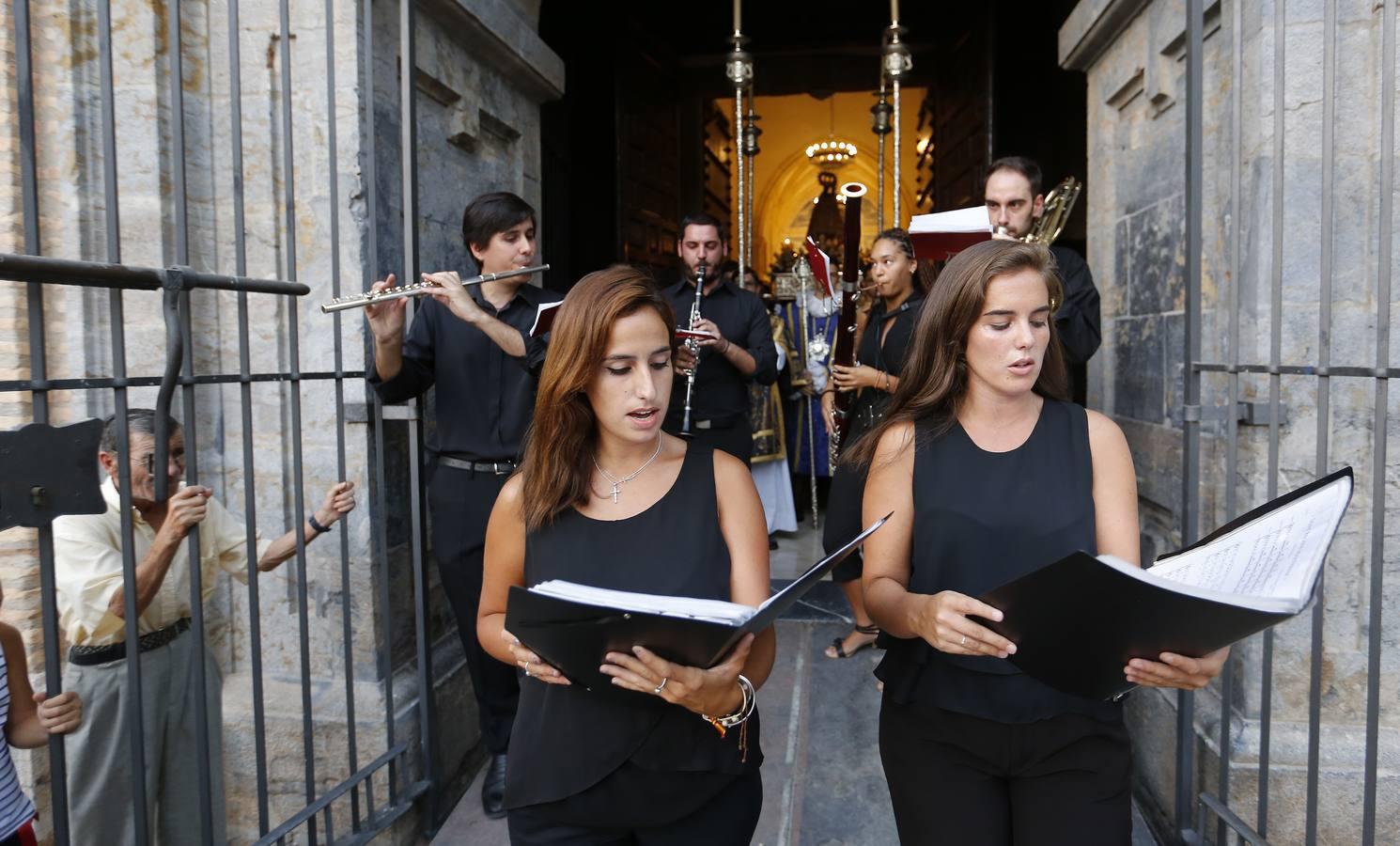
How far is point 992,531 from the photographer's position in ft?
5.39

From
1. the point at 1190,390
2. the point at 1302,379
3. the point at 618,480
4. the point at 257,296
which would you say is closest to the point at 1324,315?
the point at 1302,379

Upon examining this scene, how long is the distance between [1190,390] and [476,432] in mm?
2196

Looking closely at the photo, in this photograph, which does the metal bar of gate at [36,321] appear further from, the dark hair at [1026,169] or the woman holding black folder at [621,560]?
the dark hair at [1026,169]

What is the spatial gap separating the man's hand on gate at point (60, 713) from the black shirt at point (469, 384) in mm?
1447

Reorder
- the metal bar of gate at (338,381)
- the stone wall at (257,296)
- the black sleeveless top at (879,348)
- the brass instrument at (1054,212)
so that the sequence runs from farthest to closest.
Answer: the black sleeveless top at (879,348) < the brass instrument at (1054,212) < the stone wall at (257,296) < the metal bar of gate at (338,381)

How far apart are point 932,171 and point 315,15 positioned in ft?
19.9

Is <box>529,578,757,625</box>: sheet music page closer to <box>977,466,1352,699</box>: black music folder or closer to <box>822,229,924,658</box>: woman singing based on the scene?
<box>977,466,1352,699</box>: black music folder

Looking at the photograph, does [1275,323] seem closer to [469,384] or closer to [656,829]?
[656,829]

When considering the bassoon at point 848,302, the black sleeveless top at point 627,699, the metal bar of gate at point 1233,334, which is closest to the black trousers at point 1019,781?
the black sleeveless top at point 627,699

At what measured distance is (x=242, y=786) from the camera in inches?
127

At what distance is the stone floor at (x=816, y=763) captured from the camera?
288 centimetres

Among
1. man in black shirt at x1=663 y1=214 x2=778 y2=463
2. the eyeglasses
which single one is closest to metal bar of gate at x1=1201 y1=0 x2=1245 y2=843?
man in black shirt at x1=663 y1=214 x2=778 y2=463

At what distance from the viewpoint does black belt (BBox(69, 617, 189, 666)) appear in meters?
2.51

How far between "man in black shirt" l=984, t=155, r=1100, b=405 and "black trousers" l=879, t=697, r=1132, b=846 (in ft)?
5.28
